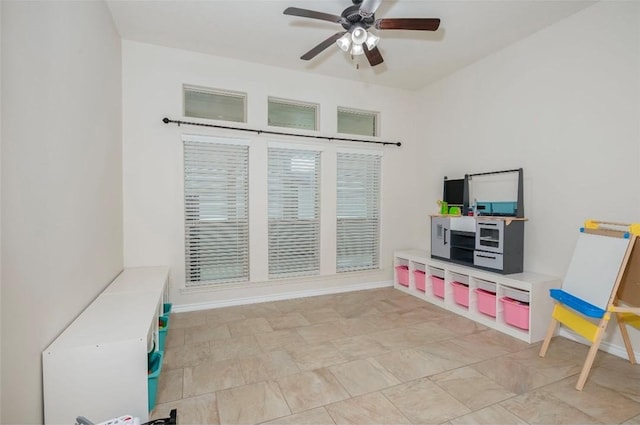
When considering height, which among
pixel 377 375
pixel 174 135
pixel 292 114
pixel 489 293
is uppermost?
pixel 292 114

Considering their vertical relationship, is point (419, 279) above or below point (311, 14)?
below

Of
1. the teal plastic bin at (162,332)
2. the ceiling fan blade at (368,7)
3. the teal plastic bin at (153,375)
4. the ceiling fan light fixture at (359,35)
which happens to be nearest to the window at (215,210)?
the teal plastic bin at (162,332)

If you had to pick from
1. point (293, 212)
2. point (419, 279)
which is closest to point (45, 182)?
point (293, 212)

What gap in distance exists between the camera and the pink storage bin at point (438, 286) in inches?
152

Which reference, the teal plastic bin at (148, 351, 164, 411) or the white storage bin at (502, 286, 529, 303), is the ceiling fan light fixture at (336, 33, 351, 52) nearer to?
the teal plastic bin at (148, 351, 164, 411)

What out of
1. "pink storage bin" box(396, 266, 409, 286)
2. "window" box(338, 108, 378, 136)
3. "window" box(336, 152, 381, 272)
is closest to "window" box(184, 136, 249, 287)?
"window" box(336, 152, 381, 272)

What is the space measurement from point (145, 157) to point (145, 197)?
0.46 m

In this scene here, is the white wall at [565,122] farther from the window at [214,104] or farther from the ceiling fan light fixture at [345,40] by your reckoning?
the window at [214,104]

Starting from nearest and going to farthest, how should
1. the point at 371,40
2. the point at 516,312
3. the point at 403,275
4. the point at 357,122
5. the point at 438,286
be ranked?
the point at 371,40 < the point at 516,312 < the point at 438,286 < the point at 403,275 < the point at 357,122

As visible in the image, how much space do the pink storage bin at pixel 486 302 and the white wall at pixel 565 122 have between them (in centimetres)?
57

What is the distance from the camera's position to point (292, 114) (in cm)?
424

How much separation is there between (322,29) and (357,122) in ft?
5.46

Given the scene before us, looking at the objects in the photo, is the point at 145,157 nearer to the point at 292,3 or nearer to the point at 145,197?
the point at 145,197

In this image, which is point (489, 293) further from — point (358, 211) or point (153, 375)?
point (153, 375)
